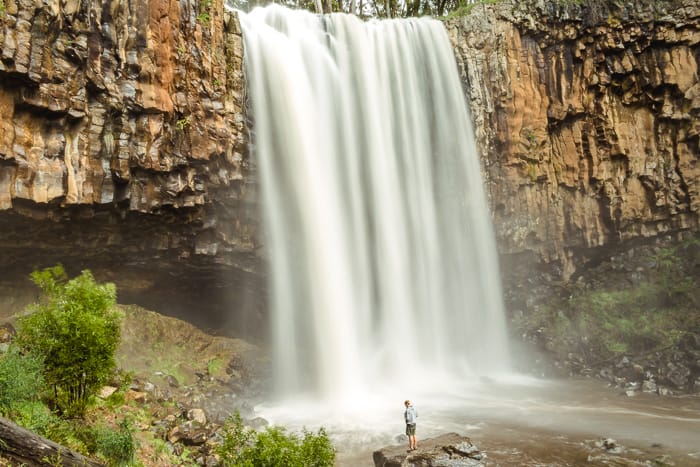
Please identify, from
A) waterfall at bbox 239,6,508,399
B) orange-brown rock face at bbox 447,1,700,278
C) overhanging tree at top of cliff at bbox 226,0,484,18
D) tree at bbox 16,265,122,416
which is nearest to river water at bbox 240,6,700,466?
waterfall at bbox 239,6,508,399

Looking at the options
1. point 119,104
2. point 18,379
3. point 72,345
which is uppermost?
point 119,104

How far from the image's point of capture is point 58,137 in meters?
13.6

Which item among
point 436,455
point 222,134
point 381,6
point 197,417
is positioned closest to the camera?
point 436,455

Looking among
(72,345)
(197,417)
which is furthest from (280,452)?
(197,417)

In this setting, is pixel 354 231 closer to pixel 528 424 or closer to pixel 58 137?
pixel 528 424

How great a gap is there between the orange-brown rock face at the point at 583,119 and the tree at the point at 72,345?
1950cm

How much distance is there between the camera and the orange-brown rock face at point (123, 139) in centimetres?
1284

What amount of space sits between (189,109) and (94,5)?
3.86 m

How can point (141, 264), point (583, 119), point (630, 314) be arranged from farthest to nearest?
1. point (583, 119)
2. point (630, 314)
3. point (141, 264)

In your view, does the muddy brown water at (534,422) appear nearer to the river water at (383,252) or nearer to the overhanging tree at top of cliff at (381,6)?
the river water at (383,252)

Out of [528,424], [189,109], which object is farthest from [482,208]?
[189,109]

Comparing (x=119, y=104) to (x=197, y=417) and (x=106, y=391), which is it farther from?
(x=197, y=417)

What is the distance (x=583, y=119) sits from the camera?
2459 centimetres

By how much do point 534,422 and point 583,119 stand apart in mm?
16769
